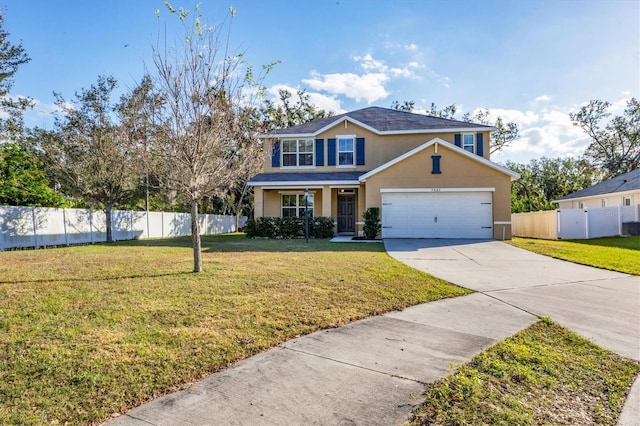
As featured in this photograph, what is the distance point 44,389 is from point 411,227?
629 inches

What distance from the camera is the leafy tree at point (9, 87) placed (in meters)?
13.5

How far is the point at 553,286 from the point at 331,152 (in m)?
14.9

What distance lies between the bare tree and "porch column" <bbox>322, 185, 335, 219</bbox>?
11279mm

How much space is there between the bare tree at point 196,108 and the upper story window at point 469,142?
1528 cm

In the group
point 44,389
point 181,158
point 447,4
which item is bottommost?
point 44,389

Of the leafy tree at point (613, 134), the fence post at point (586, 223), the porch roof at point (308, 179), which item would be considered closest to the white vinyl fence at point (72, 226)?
the porch roof at point (308, 179)

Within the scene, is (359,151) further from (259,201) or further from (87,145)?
(87,145)

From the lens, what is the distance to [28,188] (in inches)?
695

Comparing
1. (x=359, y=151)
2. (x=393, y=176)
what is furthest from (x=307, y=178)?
(x=393, y=176)

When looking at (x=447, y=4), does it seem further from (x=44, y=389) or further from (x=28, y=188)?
(x=28, y=188)

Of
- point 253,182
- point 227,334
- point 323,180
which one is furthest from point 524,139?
point 227,334

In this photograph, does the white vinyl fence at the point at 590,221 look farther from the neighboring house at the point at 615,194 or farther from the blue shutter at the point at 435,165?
the blue shutter at the point at 435,165

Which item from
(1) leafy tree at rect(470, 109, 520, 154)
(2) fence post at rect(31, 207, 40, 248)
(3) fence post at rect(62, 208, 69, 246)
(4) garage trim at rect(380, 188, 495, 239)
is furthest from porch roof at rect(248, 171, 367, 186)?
(1) leafy tree at rect(470, 109, 520, 154)

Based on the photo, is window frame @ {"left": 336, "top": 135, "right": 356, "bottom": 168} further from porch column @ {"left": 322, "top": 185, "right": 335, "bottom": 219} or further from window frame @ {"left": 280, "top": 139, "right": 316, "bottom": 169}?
porch column @ {"left": 322, "top": 185, "right": 335, "bottom": 219}
